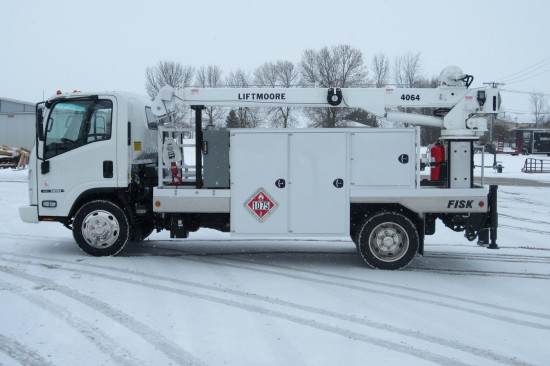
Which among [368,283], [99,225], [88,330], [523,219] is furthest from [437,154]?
[523,219]

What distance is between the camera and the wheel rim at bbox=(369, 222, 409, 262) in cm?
805

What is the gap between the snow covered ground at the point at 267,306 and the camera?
488 cm

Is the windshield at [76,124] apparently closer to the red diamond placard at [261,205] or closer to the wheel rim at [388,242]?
the red diamond placard at [261,205]

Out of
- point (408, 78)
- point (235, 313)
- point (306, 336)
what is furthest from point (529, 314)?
point (408, 78)

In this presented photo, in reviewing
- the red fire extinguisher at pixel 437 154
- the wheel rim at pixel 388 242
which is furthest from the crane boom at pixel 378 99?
the wheel rim at pixel 388 242

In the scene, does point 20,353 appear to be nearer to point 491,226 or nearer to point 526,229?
point 491,226

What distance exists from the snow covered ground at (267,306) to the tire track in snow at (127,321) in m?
0.02

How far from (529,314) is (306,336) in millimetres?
2693

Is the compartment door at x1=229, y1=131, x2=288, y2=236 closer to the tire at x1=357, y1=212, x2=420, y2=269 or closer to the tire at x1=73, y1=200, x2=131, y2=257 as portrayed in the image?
the tire at x1=357, y1=212, x2=420, y2=269

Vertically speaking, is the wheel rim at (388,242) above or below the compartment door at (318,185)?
below

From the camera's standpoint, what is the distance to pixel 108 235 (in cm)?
861

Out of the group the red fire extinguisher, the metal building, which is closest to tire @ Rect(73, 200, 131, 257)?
the red fire extinguisher

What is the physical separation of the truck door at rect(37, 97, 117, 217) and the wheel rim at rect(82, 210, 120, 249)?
1.31 ft

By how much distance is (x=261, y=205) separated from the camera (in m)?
8.14
